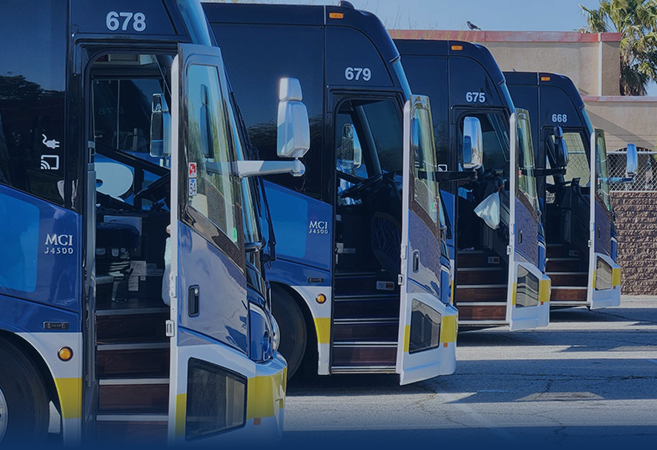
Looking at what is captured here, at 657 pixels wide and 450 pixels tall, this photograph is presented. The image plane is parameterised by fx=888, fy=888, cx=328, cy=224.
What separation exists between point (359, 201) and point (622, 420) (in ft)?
12.2

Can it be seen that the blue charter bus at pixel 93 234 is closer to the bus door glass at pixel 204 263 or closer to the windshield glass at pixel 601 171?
the bus door glass at pixel 204 263

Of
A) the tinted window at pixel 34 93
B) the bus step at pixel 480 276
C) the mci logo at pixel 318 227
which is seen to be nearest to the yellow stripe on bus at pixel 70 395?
the tinted window at pixel 34 93

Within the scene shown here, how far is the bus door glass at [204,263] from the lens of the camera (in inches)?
190

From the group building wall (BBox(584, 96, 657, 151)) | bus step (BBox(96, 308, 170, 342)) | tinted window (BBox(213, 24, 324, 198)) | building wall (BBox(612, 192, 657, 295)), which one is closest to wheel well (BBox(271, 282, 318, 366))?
tinted window (BBox(213, 24, 324, 198))

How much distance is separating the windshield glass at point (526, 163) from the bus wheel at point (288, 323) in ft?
13.8

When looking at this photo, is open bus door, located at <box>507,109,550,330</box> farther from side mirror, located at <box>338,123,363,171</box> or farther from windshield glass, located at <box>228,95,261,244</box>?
windshield glass, located at <box>228,95,261,244</box>

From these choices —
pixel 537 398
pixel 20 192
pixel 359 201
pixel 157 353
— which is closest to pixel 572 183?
pixel 359 201

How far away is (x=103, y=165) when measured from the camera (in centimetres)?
819

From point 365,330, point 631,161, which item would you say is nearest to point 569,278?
point 631,161

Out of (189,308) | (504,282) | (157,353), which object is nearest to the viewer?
(189,308)

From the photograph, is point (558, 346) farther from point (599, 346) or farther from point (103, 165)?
point (103, 165)

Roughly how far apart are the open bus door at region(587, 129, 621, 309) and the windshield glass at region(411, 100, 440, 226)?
5842 millimetres

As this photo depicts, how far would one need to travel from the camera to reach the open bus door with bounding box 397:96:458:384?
778 centimetres

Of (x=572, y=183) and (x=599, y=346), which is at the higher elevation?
(x=572, y=183)
